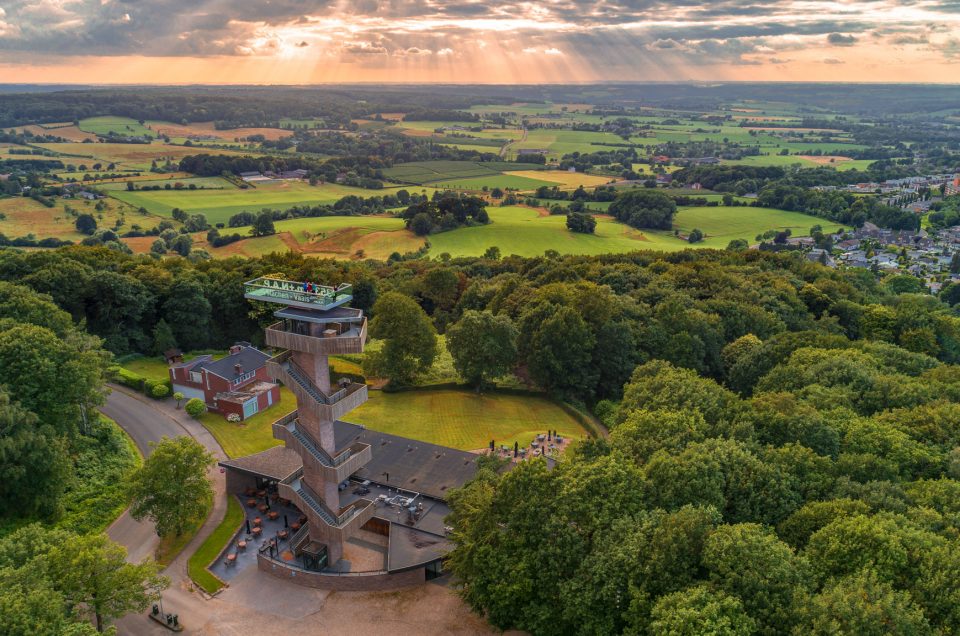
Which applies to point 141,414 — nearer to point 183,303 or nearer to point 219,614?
point 183,303

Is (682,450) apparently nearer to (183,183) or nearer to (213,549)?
(213,549)

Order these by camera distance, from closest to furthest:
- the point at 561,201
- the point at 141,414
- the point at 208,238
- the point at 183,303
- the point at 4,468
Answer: the point at 4,468 → the point at 141,414 → the point at 183,303 → the point at 208,238 → the point at 561,201

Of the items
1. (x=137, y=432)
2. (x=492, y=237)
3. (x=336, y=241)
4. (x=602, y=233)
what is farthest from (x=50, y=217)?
(x=602, y=233)

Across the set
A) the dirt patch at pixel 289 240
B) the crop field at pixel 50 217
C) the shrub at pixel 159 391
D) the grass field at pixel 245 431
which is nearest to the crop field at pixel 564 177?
the dirt patch at pixel 289 240

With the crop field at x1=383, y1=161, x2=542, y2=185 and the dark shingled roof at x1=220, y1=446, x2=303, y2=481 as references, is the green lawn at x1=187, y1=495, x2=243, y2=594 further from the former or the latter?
the crop field at x1=383, y1=161, x2=542, y2=185

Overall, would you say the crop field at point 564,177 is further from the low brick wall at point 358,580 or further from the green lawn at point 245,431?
the low brick wall at point 358,580

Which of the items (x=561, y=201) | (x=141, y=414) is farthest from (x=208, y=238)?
(x=561, y=201)
